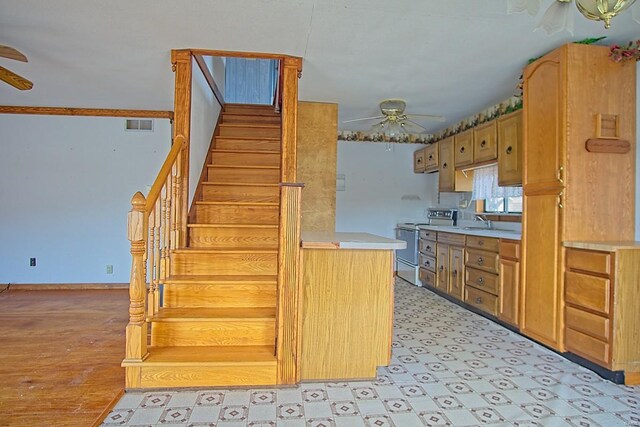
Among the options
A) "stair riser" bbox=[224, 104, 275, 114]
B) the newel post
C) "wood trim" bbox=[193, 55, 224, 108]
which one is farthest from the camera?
"stair riser" bbox=[224, 104, 275, 114]

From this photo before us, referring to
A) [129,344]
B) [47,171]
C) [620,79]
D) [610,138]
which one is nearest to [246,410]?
[129,344]

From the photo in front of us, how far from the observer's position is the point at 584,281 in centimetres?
246

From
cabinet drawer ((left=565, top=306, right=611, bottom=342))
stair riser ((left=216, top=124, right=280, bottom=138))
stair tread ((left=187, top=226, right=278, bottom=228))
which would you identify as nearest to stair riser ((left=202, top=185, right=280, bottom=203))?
stair tread ((left=187, top=226, right=278, bottom=228))

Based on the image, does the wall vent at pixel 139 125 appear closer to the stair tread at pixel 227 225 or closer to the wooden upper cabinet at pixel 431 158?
the stair tread at pixel 227 225

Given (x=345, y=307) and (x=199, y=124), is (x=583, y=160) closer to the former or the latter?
(x=345, y=307)

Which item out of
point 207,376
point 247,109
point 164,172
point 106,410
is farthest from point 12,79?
point 247,109

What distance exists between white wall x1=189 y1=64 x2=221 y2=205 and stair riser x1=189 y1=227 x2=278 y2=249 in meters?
0.33

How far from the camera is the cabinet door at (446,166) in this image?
16.5 feet

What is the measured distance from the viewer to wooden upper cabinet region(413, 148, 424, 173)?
5797mm

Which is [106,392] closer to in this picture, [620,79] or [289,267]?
[289,267]

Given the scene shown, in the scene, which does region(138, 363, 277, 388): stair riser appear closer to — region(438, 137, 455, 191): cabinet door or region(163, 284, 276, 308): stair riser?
region(163, 284, 276, 308): stair riser

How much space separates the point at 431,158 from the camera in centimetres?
553

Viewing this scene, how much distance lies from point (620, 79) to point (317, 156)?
98.3 inches

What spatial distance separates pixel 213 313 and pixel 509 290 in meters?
2.47
